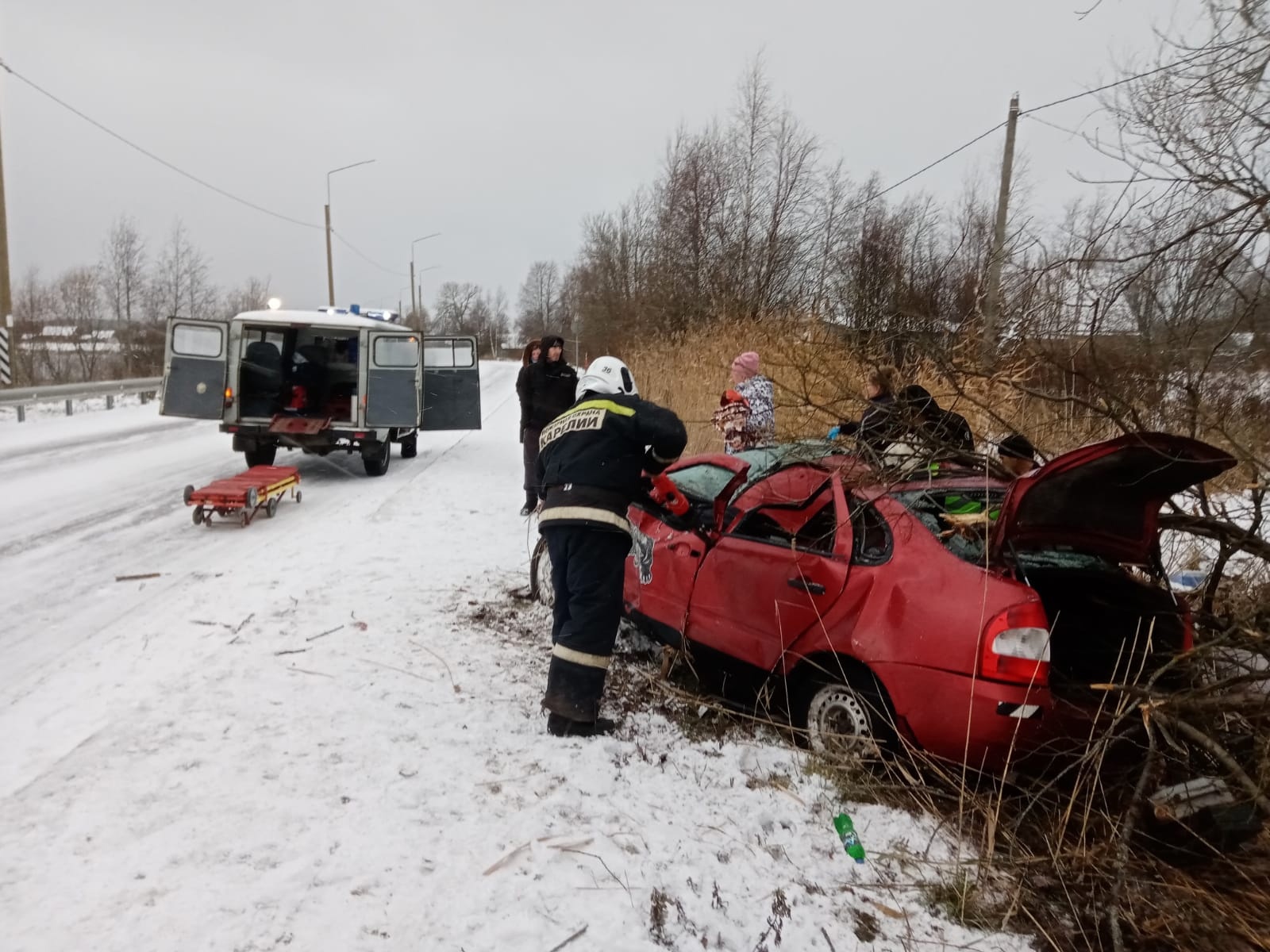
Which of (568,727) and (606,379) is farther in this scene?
(606,379)

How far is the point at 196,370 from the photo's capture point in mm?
9805

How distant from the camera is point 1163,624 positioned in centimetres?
328

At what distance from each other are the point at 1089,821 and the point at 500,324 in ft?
279

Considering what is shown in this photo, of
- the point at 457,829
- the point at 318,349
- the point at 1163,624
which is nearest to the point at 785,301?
the point at 318,349

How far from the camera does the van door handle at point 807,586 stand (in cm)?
350

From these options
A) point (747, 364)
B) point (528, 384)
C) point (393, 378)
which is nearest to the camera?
point (747, 364)

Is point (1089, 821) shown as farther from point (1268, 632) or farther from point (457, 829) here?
point (457, 829)

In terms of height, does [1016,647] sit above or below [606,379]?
below

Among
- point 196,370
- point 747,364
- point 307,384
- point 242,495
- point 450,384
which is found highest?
point 747,364

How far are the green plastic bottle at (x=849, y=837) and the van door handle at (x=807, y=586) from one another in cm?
97

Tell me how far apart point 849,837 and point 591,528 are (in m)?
1.73

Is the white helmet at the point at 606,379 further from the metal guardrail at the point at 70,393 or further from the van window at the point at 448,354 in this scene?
the metal guardrail at the point at 70,393

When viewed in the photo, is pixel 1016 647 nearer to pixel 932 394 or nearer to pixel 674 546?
pixel 932 394

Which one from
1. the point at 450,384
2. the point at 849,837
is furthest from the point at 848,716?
the point at 450,384
